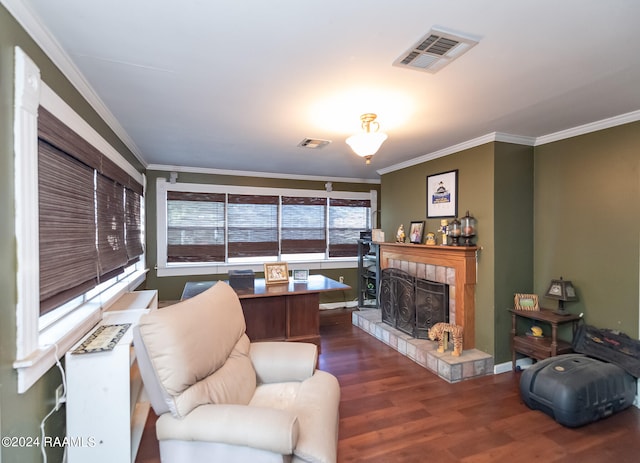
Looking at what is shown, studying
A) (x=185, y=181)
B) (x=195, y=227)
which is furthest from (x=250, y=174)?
(x=195, y=227)

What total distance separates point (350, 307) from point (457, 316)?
2608 mm

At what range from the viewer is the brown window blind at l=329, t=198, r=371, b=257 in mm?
5855

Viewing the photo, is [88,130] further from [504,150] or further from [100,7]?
[504,150]

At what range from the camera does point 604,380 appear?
8.01ft

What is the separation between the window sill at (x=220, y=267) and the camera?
484 centimetres

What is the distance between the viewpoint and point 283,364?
2.17 metres

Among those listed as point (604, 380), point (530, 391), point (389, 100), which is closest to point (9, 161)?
point (389, 100)

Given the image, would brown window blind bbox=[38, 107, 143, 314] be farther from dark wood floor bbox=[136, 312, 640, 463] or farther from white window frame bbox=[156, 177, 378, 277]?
white window frame bbox=[156, 177, 378, 277]

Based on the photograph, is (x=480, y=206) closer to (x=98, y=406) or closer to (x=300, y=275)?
(x=300, y=275)

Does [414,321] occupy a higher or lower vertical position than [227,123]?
lower

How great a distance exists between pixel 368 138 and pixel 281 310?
7.08 feet

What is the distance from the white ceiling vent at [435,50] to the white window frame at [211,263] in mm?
3806

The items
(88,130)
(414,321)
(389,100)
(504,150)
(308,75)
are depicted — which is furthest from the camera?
(414,321)

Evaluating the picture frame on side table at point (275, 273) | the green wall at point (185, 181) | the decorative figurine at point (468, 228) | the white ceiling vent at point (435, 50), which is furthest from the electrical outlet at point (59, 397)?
the decorative figurine at point (468, 228)
